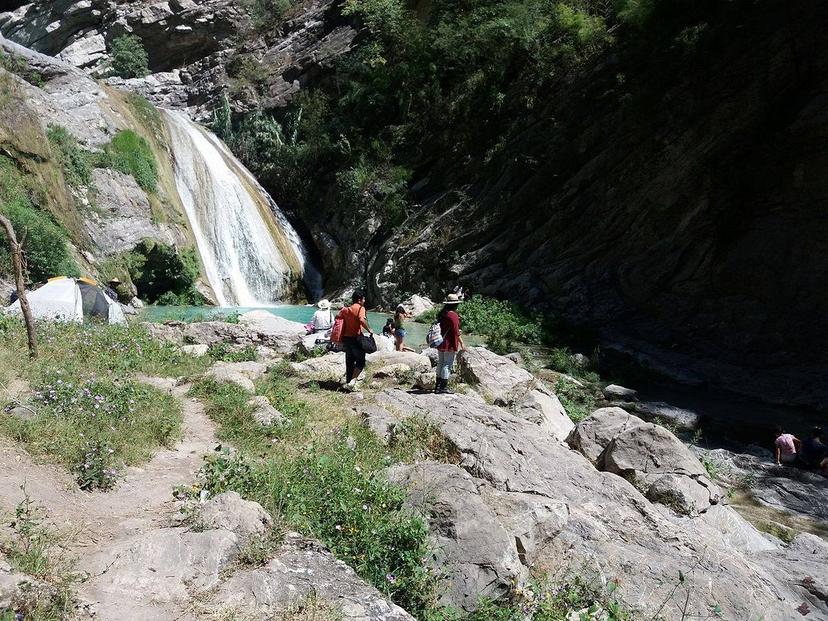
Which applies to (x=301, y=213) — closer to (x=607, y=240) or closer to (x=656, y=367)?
(x=607, y=240)

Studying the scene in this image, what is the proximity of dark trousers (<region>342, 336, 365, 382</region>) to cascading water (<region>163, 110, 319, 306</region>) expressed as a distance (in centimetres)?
1432

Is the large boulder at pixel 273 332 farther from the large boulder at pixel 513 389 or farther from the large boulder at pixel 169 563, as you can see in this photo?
the large boulder at pixel 169 563

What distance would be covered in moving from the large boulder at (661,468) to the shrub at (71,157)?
1776 cm

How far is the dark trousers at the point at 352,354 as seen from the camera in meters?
8.55

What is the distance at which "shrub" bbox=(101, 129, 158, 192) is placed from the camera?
2075 cm

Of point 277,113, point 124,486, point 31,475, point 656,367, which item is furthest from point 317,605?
point 277,113

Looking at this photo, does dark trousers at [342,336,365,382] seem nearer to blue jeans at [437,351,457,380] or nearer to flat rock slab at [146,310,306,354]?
blue jeans at [437,351,457,380]

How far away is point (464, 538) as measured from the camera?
4621 millimetres

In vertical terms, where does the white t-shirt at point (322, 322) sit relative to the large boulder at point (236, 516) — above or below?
below

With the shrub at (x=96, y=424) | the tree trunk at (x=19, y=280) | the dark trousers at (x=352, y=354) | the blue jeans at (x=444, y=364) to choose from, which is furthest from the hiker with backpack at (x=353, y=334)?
the tree trunk at (x=19, y=280)

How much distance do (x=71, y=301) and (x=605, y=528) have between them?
36.5 ft

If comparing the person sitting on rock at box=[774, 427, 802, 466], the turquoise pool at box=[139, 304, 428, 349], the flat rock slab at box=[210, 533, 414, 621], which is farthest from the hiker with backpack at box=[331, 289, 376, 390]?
the person sitting on rock at box=[774, 427, 802, 466]

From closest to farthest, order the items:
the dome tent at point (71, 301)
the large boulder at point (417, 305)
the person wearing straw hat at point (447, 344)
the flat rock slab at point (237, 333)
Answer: the person wearing straw hat at point (447, 344) < the flat rock slab at point (237, 333) < the dome tent at point (71, 301) < the large boulder at point (417, 305)

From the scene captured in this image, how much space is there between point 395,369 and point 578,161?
42.7ft
